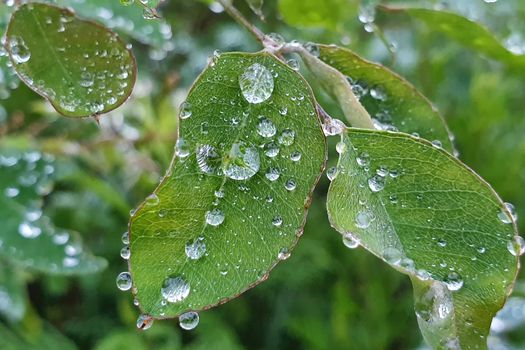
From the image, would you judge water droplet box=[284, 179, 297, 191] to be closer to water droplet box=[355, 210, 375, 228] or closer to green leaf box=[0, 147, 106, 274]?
water droplet box=[355, 210, 375, 228]

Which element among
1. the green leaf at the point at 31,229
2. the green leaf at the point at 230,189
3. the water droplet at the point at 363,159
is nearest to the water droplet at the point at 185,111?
the green leaf at the point at 230,189

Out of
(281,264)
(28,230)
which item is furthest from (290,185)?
(281,264)

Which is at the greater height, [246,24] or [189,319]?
[246,24]

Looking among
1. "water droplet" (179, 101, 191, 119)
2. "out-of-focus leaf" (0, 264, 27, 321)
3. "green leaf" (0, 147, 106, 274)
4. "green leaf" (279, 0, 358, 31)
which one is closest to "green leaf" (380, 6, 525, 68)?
"green leaf" (279, 0, 358, 31)

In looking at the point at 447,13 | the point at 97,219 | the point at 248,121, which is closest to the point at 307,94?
the point at 248,121

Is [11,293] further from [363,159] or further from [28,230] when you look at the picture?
[363,159]
